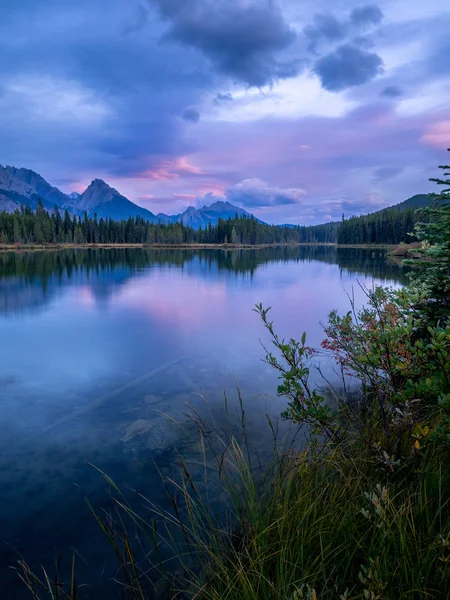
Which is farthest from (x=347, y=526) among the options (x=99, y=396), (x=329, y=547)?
(x=99, y=396)

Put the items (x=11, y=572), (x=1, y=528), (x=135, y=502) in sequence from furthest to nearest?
(x=135, y=502), (x=1, y=528), (x=11, y=572)

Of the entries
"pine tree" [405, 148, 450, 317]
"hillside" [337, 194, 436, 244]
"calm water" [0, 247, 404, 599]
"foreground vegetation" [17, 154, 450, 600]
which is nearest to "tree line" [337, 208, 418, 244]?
"hillside" [337, 194, 436, 244]

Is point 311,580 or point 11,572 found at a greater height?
point 311,580

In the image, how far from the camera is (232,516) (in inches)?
249

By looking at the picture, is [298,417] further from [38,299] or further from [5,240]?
[5,240]

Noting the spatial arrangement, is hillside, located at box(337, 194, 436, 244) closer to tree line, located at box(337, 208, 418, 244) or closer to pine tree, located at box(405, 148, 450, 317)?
tree line, located at box(337, 208, 418, 244)

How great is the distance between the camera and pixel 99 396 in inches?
464

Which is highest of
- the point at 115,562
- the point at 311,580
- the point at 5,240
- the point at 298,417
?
the point at 5,240

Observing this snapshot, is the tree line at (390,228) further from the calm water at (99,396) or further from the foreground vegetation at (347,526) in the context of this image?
the foreground vegetation at (347,526)

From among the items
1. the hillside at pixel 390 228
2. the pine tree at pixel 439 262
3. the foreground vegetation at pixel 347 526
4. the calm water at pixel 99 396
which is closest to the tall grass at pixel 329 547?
the foreground vegetation at pixel 347 526

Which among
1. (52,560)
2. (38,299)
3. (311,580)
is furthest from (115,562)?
(38,299)

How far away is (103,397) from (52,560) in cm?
633

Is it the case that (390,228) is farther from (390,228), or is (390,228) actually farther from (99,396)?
(99,396)

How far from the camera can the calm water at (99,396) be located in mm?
6379
